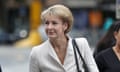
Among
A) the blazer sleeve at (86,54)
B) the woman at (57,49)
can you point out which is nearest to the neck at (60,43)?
the woman at (57,49)

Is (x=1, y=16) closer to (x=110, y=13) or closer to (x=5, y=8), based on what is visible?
(x=5, y=8)

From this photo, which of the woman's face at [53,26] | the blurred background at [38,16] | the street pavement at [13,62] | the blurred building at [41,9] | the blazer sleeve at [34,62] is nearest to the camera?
the woman's face at [53,26]

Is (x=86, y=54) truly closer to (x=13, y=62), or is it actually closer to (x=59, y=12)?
(x=59, y=12)

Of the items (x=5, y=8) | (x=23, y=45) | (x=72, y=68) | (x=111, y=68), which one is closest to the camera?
(x=72, y=68)

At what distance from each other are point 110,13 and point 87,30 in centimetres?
284

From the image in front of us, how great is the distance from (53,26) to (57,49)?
0.26 meters

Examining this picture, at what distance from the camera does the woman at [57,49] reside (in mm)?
5262

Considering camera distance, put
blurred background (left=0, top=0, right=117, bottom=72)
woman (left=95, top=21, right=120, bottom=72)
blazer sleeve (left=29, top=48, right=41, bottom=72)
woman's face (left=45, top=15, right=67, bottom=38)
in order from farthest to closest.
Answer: blurred background (left=0, top=0, right=117, bottom=72)
woman (left=95, top=21, right=120, bottom=72)
blazer sleeve (left=29, top=48, right=41, bottom=72)
woman's face (left=45, top=15, right=67, bottom=38)

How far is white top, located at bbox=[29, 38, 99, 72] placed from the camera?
17.5 ft

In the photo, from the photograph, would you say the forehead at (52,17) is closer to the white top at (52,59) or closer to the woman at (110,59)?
the white top at (52,59)

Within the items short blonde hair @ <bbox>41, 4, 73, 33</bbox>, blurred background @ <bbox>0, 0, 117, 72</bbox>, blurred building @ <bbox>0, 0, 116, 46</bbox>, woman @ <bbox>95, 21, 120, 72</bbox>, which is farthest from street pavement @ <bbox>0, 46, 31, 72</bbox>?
short blonde hair @ <bbox>41, 4, 73, 33</bbox>

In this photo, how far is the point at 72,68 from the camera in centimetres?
533

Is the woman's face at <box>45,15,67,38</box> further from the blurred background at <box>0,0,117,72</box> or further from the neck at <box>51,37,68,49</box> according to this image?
the blurred background at <box>0,0,117,72</box>

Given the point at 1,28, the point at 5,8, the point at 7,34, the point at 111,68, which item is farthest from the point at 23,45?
the point at 111,68
